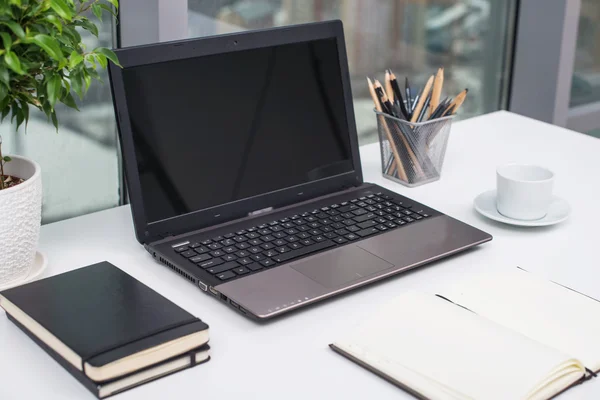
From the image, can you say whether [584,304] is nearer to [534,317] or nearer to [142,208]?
[534,317]

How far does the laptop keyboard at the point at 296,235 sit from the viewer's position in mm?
947

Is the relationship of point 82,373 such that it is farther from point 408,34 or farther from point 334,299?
point 408,34

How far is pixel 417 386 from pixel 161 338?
246 mm

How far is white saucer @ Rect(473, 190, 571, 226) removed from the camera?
1.09 meters

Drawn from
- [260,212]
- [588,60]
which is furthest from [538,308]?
[588,60]

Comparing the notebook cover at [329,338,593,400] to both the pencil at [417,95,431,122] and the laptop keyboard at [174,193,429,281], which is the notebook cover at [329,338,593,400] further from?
the pencil at [417,95,431,122]

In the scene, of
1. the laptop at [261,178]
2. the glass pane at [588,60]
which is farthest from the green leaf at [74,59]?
the glass pane at [588,60]

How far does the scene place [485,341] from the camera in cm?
79

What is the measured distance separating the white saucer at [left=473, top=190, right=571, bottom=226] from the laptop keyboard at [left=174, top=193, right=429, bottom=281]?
9cm

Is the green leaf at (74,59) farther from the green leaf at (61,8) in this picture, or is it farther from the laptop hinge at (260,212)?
the laptop hinge at (260,212)

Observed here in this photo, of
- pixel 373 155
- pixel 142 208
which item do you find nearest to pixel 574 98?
pixel 373 155

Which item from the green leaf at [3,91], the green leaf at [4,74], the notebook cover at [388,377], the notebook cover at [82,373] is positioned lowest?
the notebook cover at [388,377]

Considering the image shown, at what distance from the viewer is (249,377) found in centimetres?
76

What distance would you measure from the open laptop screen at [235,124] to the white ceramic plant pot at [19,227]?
138mm
